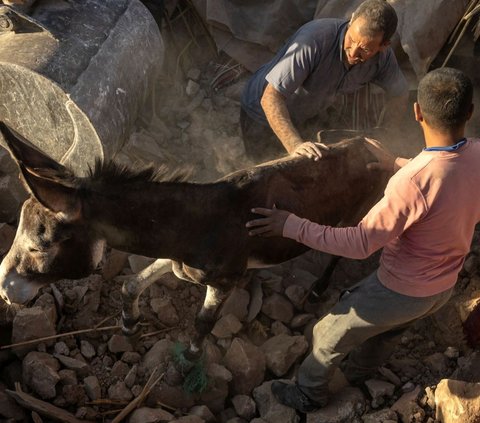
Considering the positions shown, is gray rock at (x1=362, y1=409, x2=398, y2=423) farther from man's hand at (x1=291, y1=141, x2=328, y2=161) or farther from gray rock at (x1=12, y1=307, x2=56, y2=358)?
gray rock at (x1=12, y1=307, x2=56, y2=358)

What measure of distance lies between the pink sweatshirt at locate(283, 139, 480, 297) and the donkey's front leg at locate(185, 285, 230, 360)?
99 cm

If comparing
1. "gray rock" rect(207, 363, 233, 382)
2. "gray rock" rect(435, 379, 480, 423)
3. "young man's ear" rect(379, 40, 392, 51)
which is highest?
"young man's ear" rect(379, 40, 392, 51)

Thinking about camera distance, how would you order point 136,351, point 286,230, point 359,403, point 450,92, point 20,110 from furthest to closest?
point 20,110 → point 136,351 → point 359,403 → point 286,230 → point 450,92

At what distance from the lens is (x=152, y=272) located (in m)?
3.91

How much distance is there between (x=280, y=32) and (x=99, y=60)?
2.75 metres

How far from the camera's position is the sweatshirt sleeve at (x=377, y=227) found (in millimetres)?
2561

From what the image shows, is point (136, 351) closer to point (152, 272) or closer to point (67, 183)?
point (152, 272)

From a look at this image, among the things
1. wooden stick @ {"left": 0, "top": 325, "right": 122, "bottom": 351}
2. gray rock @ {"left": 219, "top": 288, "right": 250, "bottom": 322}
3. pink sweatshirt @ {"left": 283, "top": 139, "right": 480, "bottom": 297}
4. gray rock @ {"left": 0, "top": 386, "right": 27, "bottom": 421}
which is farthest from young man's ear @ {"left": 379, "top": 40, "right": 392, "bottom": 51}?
gray rock @ {"left": 0, "top": 386, "right": 27, "bottom": 421}

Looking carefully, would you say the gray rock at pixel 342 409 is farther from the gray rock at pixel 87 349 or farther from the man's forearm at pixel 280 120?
the man's forearm at pixel 280 120

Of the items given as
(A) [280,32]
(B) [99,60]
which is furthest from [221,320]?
(A) [280,32]

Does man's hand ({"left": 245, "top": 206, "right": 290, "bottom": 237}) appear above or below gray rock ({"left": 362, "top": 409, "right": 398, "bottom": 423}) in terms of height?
above

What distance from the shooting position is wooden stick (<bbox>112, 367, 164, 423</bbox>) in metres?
3.64

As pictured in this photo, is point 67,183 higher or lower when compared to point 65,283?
higher

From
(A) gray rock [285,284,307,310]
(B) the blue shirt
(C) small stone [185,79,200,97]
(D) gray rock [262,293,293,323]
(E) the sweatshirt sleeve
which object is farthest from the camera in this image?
(C) small stone [185,79,200,97]
